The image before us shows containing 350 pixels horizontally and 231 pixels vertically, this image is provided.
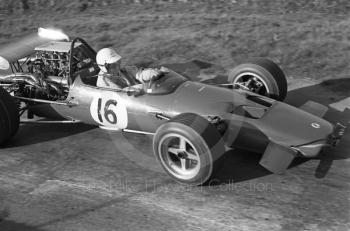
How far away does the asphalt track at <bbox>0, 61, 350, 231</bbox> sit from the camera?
541 centimetres

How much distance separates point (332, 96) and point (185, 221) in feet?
16.3

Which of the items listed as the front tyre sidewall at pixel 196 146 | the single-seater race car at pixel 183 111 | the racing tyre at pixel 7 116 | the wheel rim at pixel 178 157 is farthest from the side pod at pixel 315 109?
the racing tyre at pixel 7 116

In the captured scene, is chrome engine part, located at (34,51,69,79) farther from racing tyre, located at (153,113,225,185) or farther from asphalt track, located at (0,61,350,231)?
racing tyre, located at (153,113,225,185)

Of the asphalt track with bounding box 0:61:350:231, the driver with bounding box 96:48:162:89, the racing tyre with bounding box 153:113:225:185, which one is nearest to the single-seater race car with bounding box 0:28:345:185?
the racing tyre with bounding box 153:113:225:185

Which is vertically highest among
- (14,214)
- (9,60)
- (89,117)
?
(9,60)

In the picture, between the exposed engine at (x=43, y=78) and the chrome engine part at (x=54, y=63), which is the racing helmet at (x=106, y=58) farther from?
the chrome engine part at (x=54, y=63)

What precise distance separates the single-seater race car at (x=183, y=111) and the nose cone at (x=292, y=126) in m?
0.01

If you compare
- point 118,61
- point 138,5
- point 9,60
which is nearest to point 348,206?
point 118,61

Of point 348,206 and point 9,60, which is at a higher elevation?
point 9,60

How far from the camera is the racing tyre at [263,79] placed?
7711 millimetres

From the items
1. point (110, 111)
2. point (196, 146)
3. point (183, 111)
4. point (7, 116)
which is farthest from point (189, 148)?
point (7, 116)

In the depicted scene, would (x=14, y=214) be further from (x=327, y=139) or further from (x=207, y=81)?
(x=207, y=81)

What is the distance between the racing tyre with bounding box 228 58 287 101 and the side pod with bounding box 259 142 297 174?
170cm

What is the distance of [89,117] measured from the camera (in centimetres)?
744
